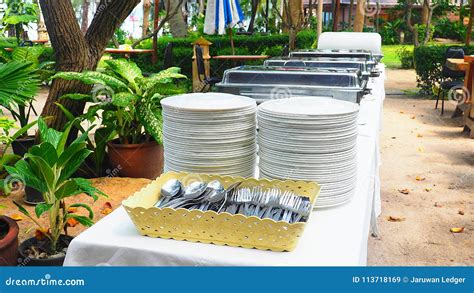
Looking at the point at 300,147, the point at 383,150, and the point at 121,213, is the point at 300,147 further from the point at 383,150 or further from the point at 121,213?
the point at 383,150

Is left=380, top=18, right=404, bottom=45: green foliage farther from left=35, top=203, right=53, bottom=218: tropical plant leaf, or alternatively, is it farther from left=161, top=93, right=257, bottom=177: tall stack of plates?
left=161, top=93, right=257, bottom=177: tall stack of plates

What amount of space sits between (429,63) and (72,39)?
23.8 feet

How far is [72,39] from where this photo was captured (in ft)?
13.7

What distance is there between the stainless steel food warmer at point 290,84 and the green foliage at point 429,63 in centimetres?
716

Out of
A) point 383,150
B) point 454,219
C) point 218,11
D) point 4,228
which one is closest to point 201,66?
point 218,11

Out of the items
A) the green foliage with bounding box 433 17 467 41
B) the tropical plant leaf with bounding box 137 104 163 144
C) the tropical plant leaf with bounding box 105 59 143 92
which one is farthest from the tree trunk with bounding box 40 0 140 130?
the green foliage with bounding box 433 17 467 41

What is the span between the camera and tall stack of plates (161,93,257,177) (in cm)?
167

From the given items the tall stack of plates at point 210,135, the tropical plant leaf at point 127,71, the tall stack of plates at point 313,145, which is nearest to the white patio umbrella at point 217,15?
the tropical plant leaf at point 127,71

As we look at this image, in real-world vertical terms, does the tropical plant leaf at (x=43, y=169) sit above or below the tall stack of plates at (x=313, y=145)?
A: below

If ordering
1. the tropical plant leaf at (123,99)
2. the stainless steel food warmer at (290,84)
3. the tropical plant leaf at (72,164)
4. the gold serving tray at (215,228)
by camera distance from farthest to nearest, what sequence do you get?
the tropical plant leaf at (123,99)
the stainless steel food warmer at (290,84)
the tropical plant leaf at (72,164)
the gold serving tray at (215,228)

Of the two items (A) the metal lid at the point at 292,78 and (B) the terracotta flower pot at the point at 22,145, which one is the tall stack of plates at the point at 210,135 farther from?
(B) the terracotta flower pot at the point at 22,145

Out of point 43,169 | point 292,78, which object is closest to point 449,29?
point 292,78

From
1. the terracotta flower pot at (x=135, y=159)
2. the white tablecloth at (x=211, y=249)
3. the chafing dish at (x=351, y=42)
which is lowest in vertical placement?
the terracotta flower pot at (x=135, y=159)

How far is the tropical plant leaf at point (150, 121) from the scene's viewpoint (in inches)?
153
